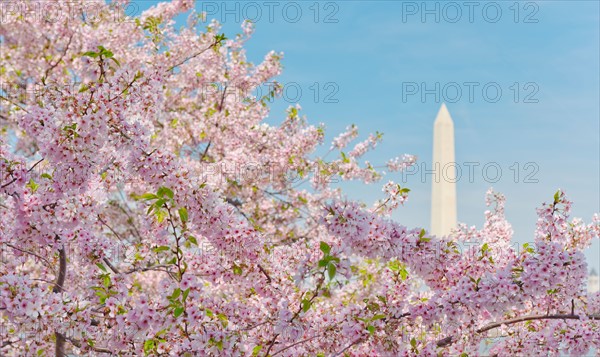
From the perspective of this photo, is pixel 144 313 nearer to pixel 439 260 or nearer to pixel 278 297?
pixel 278 297

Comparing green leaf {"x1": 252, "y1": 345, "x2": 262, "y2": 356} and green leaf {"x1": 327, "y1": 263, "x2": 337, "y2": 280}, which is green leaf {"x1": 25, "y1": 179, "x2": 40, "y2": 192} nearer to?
green leaf {"x1": 252, "y1": 345, "x2": 262, "y2": 356}

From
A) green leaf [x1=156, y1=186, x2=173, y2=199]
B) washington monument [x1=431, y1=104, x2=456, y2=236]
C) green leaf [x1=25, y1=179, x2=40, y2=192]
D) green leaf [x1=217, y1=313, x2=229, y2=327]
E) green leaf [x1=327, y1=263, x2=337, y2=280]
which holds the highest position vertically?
washington monument [x1=431, y1=104, x2=456, y2=236]

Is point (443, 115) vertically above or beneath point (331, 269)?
above

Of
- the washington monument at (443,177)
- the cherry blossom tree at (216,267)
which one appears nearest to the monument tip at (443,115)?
the washington monument at (443,177)

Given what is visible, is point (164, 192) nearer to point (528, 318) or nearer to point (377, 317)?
point (377, 317)

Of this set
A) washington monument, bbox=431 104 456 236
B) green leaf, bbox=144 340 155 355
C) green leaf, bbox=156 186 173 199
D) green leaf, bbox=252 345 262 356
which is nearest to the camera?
green leaf, bbox=156 186 173 199

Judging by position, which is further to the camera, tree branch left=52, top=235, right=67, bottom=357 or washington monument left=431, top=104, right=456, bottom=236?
washington monument left=431, top=104, right=456, bottom=236

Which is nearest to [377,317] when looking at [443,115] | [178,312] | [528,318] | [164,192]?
[528,318]

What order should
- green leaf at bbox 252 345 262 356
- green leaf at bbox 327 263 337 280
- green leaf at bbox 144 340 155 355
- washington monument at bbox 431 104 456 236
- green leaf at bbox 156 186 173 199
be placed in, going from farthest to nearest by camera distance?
washington monument at bbox 431 104 456 236
green leaf at bbox 252 345 262 356
green leaf at bbox 144 340 155 355
green leaf at bbox 327 263 337 280
green leaf at bbox 156 186 173 199

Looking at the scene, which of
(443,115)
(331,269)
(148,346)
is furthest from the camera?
(443,115)

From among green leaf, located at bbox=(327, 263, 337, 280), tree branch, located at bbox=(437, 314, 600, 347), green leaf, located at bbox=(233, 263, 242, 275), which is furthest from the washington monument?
green leaf, located at bbox=(327, 263, 337, 280)
